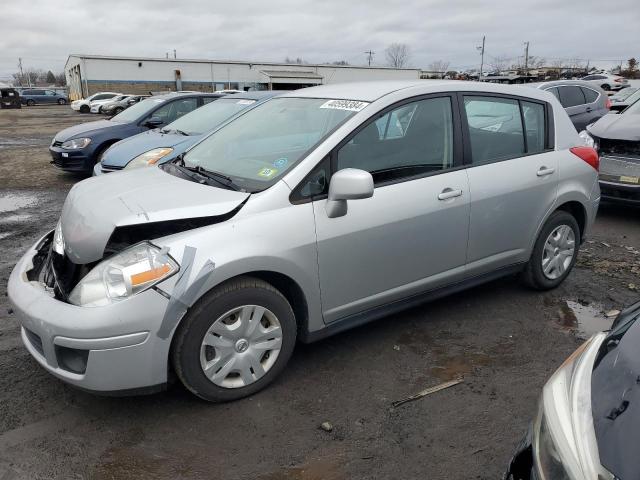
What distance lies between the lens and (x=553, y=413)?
66.2 inches

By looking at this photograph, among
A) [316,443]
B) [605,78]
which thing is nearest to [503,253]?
[316,443]

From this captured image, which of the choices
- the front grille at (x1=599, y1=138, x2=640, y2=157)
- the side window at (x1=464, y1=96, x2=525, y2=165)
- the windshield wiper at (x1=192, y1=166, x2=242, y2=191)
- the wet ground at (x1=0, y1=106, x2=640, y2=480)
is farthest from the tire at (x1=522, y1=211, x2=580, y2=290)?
the front grille at (x1=599, y1=138, x2=640, y2=157)

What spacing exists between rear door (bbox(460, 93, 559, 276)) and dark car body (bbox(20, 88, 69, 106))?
56.0m

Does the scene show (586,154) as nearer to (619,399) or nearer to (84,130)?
(619,399)

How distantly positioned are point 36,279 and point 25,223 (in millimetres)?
4285

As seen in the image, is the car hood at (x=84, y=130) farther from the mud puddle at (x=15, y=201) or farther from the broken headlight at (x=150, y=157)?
the broken headlight at (x=150, y=157)

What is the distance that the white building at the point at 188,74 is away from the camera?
2030 inches

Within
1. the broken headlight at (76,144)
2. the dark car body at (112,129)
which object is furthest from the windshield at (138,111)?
the broken headlight at (76,144)

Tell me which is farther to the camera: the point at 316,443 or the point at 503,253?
the point at 503,253

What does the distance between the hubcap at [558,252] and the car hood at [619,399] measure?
2.53 metres

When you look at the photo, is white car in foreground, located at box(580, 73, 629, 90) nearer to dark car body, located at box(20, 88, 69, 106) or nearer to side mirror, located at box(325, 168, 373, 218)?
side mirror, located at box(325, 168, 373, 218)

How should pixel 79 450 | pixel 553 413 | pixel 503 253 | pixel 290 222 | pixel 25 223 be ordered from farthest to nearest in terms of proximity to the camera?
1. pixel 25 223
2. pixel 503 253
3. pixel 290 222
4. pixel 79 450
5. pixel 553 413

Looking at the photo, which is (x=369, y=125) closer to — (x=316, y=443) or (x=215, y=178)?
(x=215, y=178)

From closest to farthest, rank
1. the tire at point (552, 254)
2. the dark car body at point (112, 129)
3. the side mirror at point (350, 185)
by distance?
the side mirror at point (350, 185) → the tire at point (552, 254) → the dark car body at point (112, 129)
